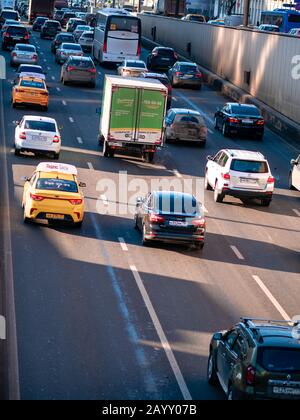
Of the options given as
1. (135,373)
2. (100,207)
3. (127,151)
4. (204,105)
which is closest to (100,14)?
(204,105)

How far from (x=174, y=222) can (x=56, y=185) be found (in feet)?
11.6

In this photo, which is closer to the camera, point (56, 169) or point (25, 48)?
point (56, 169)

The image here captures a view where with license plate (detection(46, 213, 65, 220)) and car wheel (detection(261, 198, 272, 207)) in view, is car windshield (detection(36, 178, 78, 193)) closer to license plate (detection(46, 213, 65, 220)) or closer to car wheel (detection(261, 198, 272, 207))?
license plate (detection(46, 213, 65, 220))

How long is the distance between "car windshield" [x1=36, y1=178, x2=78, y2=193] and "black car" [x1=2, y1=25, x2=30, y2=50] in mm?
50728

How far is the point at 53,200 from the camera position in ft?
96.7

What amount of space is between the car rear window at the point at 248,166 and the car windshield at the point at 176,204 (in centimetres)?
618

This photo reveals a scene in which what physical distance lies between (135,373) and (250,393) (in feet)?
11.2

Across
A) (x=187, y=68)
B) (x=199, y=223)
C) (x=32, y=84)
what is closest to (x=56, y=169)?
(x=199, y=223)

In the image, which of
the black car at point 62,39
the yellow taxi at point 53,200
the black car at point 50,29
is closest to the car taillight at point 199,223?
the yellow taxi at point 53,200

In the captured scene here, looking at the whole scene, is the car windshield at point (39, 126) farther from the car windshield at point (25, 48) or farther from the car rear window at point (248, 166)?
the car windshield at point (25, 48)

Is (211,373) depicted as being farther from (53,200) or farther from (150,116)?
(150,116)

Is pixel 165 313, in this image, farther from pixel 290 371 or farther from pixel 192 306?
pixel 290 371

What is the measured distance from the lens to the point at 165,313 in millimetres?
22703

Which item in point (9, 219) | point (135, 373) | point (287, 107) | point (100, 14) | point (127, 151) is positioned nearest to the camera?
point (135, 373)
